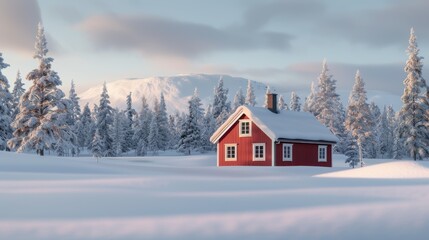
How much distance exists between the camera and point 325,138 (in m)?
44.7

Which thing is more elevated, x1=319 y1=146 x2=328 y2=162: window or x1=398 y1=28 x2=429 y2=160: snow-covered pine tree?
x1=398 y1=28 x2=429 y2=160: snow-covered pine tree

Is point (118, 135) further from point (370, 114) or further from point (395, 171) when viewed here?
point (395, 171)

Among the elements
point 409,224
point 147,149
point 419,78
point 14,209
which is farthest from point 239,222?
point 147,149

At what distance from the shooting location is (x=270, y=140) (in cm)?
4106

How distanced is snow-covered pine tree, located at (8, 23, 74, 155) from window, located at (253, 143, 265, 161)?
16148 millimetres

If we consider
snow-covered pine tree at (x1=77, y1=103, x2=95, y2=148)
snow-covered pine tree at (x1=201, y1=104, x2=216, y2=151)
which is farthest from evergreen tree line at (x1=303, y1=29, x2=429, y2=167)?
snow-covered pine tree at (x1=77, y1=103, x2=95, y2=148)

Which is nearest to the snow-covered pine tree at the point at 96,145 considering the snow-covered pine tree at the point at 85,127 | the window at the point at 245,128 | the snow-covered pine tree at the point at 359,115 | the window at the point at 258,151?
the snow-covered pine tree at the point at 85,127

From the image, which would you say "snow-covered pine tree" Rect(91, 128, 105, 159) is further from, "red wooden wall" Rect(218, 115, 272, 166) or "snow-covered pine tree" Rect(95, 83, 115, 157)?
"red wooden wall" Rect(218, 115, 272, 166)

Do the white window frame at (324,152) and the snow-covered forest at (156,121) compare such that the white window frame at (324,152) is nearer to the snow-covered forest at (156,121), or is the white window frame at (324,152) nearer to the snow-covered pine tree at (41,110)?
the snow-covered forest at (156,121)

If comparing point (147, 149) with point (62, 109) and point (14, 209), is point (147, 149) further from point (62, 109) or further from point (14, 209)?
point (14, 209)

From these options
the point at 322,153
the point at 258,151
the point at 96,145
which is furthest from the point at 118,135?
the point at 258,151

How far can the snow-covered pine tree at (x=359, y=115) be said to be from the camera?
61031 mm

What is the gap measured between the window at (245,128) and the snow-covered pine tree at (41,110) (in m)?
14.9

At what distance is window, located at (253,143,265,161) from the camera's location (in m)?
41.4
